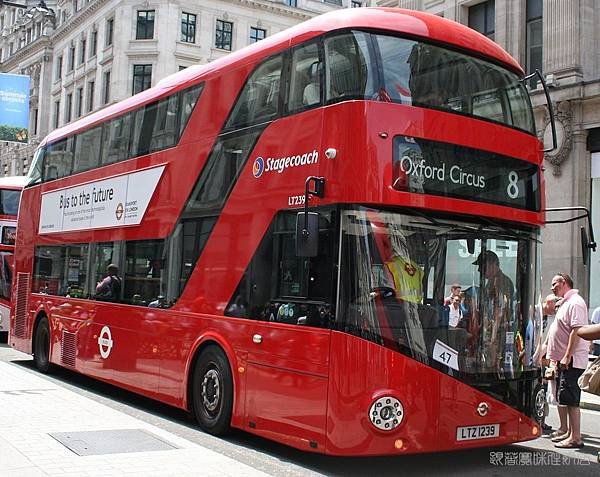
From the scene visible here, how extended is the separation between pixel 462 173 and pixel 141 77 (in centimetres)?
4677

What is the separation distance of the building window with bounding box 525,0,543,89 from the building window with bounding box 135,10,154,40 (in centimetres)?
3481

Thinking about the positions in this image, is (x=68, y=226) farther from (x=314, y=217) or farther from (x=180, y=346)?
(x=314, y=217)

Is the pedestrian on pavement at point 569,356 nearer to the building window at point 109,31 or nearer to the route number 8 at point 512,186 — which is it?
the route number 8 at point 512,186

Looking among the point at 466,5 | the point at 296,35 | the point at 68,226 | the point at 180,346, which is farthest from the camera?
the point at 466,5

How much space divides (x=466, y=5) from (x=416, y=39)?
17.5 meters

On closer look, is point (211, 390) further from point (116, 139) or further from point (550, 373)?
point (116, 139)

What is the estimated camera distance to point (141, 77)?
167 ft

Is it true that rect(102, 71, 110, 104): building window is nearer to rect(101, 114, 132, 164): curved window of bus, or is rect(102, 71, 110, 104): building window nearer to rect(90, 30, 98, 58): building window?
rect(90, 30, 98, 58): building window

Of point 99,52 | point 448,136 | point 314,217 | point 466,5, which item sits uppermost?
point 99,52

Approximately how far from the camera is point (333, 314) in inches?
262

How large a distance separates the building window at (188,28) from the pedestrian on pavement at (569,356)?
46322 millimetres

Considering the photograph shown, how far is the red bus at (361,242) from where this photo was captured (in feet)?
21.7

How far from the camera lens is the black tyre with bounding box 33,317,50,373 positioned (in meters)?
13.9

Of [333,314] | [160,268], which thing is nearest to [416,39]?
[333,314]
